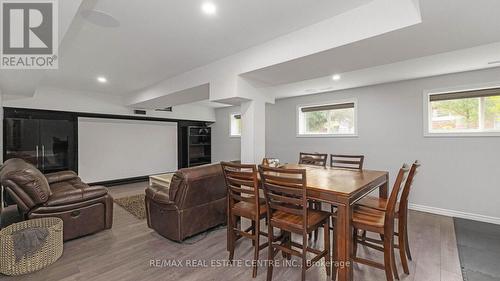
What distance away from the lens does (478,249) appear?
2471mm

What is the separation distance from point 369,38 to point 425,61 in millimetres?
1884

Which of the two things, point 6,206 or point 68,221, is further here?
point 6,206

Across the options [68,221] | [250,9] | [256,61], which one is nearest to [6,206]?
[68,221]

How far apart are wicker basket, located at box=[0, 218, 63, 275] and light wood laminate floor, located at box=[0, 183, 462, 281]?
0.07 meters

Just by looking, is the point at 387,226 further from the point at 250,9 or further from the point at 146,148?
the point at 146,148

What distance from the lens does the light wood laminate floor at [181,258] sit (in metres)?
2.01

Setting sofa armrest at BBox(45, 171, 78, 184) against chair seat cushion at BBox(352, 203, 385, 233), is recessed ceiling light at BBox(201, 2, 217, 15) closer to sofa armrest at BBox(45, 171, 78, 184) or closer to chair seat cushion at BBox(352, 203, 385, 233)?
chair seat cushion at BBox(352, 203, 385, 233)

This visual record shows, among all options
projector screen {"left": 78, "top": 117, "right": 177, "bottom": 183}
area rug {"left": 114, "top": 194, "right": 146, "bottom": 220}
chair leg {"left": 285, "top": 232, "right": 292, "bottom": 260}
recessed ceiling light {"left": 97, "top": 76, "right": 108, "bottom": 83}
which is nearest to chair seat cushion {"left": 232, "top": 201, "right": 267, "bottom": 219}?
chair leg {"left": 285, "top": 232, "right": 292, "bottom": 260}

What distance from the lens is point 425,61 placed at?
3.04 m

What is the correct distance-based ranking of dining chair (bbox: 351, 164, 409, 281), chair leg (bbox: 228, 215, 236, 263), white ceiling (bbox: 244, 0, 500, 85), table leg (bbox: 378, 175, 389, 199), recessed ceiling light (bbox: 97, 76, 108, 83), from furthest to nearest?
recessed ceiling light (bbox: 97, 76, 108, 83) → table leg (bbox: 378, 175, 389, 199) → chair leg (bbox: 228, 215, 236, 263) → dining chair (bbox: 351, 164, 409, 281) → white ceiling (bbox: 244, 0, 500, 85)

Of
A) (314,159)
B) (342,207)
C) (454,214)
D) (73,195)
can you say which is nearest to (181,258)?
(73,195)

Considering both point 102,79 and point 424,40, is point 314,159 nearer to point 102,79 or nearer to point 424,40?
point 424,40

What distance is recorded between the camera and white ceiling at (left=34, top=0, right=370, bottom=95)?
1921 mm

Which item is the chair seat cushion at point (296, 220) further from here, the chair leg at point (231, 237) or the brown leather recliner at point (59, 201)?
the brown leather recliner at point (59, 201)
